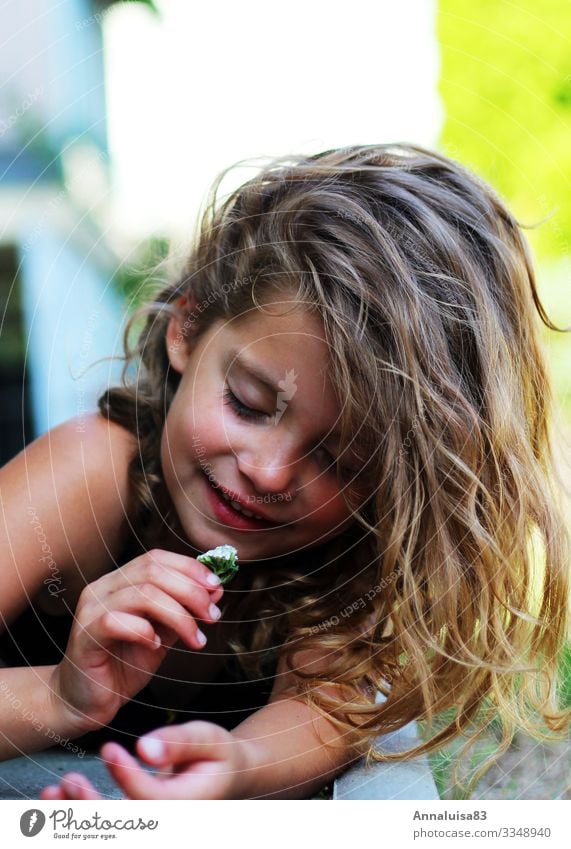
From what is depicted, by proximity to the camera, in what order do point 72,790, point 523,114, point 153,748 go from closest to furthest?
1. point 153,748
2. point 72,790
3. point 523,114

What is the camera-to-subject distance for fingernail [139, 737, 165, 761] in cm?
40

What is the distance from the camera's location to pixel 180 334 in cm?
66

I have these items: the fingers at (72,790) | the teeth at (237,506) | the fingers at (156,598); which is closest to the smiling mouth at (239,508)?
the teeth at (237,506)

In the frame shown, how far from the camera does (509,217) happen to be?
61 cm

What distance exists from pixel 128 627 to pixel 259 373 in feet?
0.62

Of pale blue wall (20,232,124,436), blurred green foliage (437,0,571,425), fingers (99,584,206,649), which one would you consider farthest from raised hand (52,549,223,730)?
blurred green foliage (437,0,571,425)

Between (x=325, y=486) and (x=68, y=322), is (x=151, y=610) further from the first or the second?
(x=68, y=322)

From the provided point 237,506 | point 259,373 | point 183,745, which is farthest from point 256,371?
point 183,745

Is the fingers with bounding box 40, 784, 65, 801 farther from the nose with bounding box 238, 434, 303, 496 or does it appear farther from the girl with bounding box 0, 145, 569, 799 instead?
the nose with bounding box 238, 434, 303, 496

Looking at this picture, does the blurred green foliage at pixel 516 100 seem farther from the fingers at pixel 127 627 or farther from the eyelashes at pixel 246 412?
the fingers at pixel 127 627
